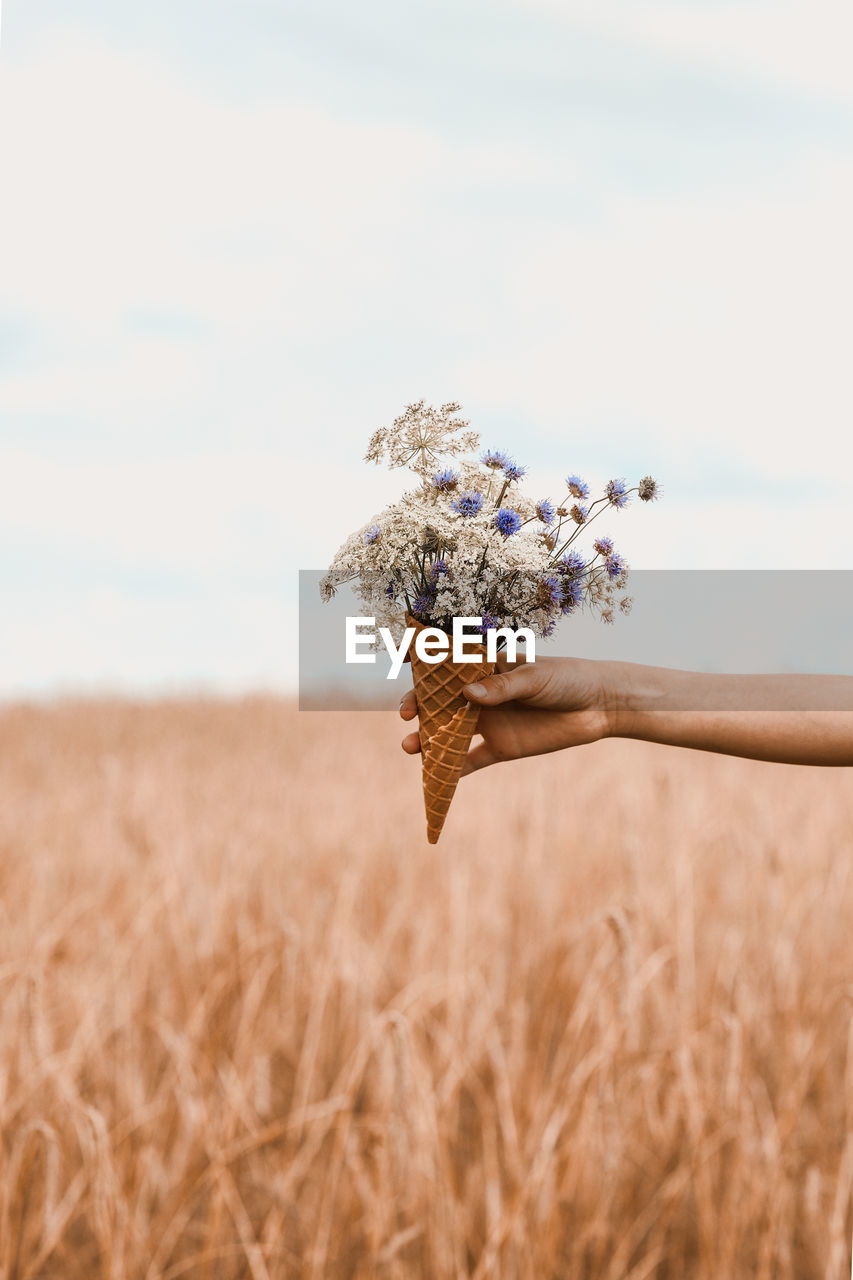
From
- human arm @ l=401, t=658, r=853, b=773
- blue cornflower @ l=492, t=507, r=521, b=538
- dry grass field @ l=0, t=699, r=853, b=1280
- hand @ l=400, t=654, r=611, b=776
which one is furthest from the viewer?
dry grass field @ l=0, t=699, r=853, b=1280

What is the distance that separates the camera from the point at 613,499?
164 centimetres

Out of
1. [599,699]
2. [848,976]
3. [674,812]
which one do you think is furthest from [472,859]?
[599,699]

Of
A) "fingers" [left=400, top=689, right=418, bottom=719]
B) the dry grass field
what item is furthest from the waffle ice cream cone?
the dry grass field

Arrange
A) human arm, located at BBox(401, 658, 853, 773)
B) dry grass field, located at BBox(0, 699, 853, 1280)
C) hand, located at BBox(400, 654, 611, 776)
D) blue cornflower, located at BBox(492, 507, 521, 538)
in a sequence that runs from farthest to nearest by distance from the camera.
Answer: dry grass field, located at BBox(0, 699, 853, 1280) < human arm, located at BBox(401, 658, 853, 773) < hand, located at BBox(400, 654, 611, 776) < blue cornflower, located at BBox(492, 507, 521, 538)

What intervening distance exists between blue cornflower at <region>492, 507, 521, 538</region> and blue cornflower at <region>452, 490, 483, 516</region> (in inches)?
1.3

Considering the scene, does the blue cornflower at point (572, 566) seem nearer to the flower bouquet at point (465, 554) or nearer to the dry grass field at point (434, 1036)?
the flower bouquet at point (465, 554)

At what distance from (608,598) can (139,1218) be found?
2.26 metres

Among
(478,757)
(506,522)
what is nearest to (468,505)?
(506,522)

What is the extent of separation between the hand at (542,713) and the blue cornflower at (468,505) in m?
0.24

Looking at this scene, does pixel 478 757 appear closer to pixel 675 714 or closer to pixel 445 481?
pixel 675 714

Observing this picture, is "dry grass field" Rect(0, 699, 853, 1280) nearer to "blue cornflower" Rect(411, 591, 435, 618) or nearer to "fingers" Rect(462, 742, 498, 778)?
"fingers" Rect(462, 742, 498, 778)

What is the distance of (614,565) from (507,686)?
0.25 m

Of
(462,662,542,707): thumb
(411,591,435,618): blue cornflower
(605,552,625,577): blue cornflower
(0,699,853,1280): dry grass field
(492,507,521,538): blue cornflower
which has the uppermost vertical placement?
(492,507,521,538): blue cornflower

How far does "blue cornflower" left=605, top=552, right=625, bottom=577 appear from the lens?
5.34 ft
